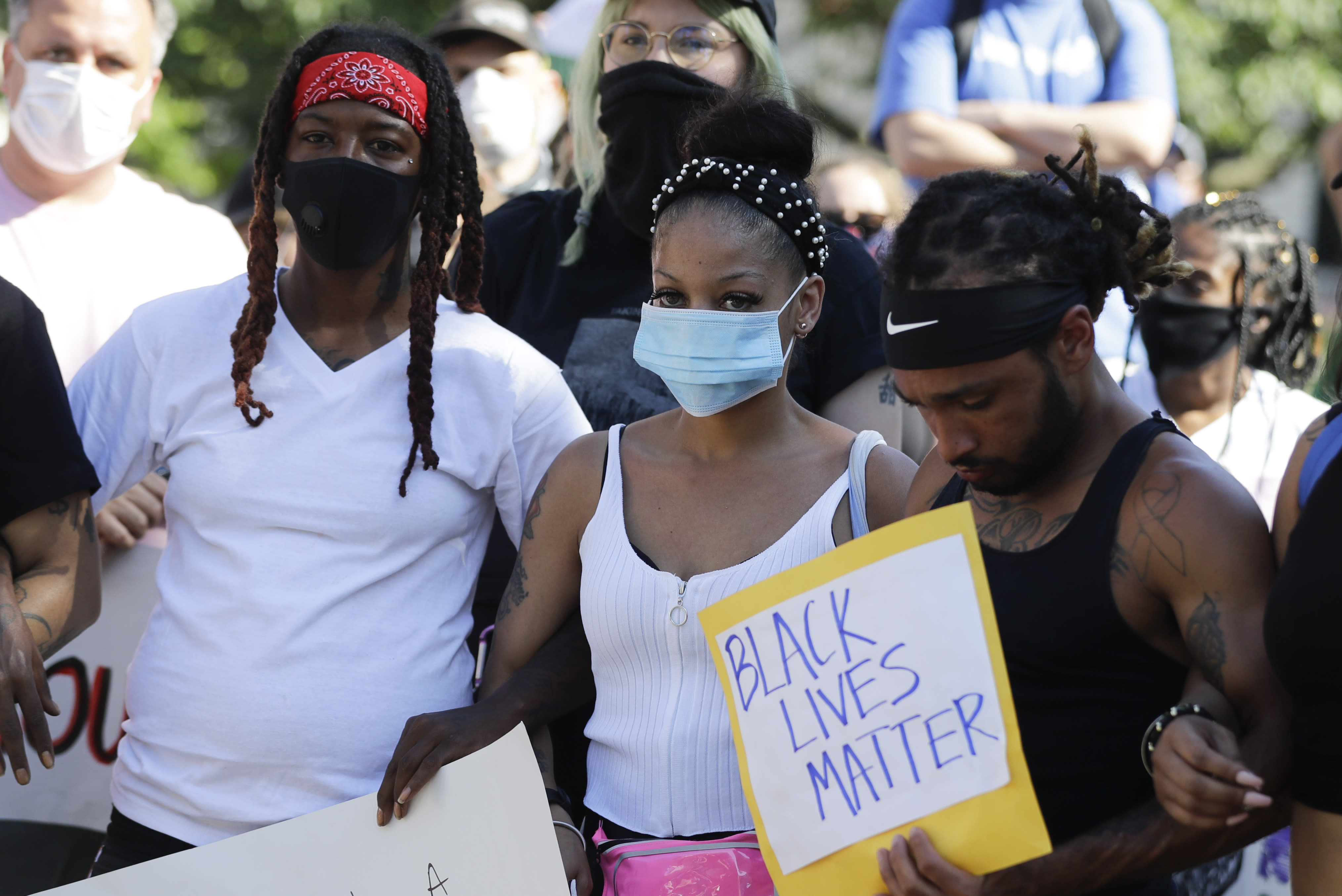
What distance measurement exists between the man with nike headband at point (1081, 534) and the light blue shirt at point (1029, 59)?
2730mm

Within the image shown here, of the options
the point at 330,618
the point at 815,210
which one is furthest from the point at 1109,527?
the point at 330,618

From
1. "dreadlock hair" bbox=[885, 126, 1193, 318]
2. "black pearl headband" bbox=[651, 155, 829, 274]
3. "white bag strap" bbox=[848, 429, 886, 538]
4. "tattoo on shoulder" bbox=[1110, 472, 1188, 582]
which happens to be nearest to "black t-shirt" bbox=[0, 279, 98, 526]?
"black pearl headband" bbox=[651, 155, 829, 274]

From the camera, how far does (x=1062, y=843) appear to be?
211 centimetres

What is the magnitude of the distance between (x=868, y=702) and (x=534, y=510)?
901 mm

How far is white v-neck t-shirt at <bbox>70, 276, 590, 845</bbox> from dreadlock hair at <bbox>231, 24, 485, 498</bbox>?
5 cm

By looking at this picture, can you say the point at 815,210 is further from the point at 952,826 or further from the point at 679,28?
the point at 952,826

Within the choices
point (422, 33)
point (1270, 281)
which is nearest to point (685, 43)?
point (1270, 281)

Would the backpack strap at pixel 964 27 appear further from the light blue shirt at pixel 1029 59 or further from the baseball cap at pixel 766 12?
the baseball cap at pixel 766 12

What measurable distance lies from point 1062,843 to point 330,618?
4.61 feet

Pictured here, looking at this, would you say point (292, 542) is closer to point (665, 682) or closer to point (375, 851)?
point (375, 851)

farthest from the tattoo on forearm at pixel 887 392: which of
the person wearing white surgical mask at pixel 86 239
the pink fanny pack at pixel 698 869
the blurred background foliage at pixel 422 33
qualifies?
the blurred background foliage at pixel 422 33

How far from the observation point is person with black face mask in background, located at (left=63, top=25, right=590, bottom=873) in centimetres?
255

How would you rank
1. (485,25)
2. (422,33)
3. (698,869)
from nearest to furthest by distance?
(698,869)
(485,25)
(422,33)

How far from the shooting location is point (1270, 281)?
446cm
